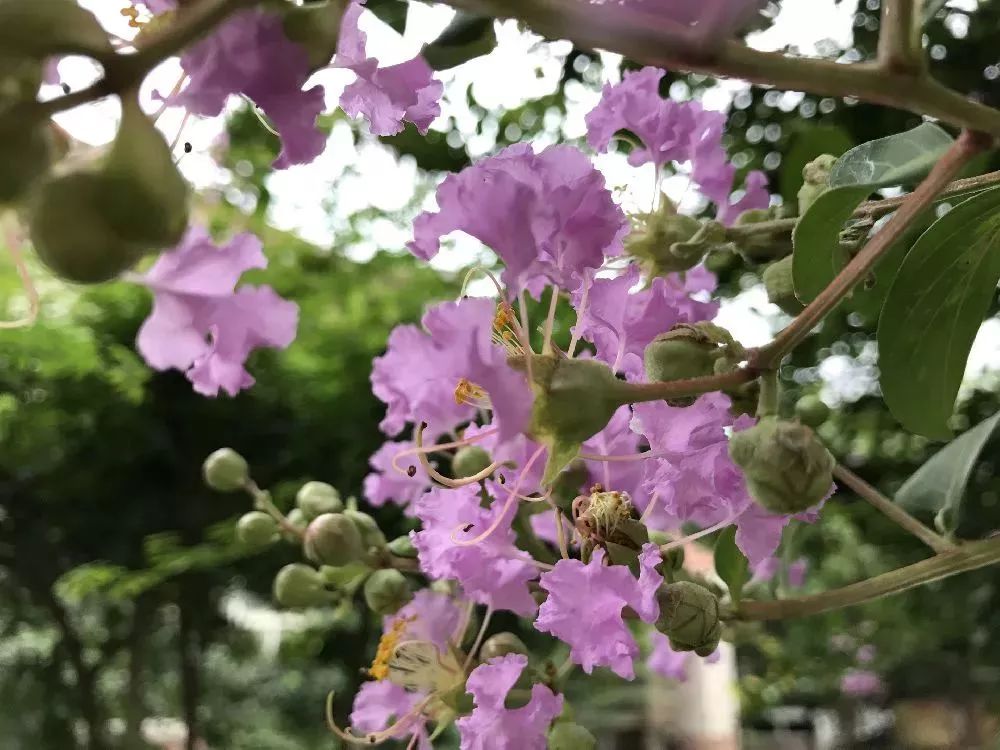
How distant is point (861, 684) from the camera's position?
2475mm

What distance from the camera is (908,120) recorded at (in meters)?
0.82

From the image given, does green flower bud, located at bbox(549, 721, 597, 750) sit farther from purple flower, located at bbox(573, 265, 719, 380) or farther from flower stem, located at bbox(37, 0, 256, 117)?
flower stem, located at bbox(37, 0, 256, 117)

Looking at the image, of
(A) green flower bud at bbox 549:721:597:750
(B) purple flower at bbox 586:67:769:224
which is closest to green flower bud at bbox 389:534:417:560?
(A) green flower bud at bbox 549:721:597:750

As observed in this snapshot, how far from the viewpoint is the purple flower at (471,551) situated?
0.43m

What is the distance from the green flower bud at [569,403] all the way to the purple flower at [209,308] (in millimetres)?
99

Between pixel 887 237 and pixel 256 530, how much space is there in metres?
0.40

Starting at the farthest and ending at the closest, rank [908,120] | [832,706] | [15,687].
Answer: [832,706], [15,687], [908,120]

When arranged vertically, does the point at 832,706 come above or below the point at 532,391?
below

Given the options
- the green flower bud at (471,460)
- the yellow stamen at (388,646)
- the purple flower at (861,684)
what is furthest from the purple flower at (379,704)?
the purple flower at (861,684)

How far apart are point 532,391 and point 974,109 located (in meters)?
0.13

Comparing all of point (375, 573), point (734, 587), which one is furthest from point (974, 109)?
point (375, 573)

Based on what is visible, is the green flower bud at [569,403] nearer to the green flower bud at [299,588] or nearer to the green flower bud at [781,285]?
the green flower bud at [781,285]

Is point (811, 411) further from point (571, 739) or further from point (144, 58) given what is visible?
point (144, 58)

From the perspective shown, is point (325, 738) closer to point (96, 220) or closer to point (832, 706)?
point (832, 706)
